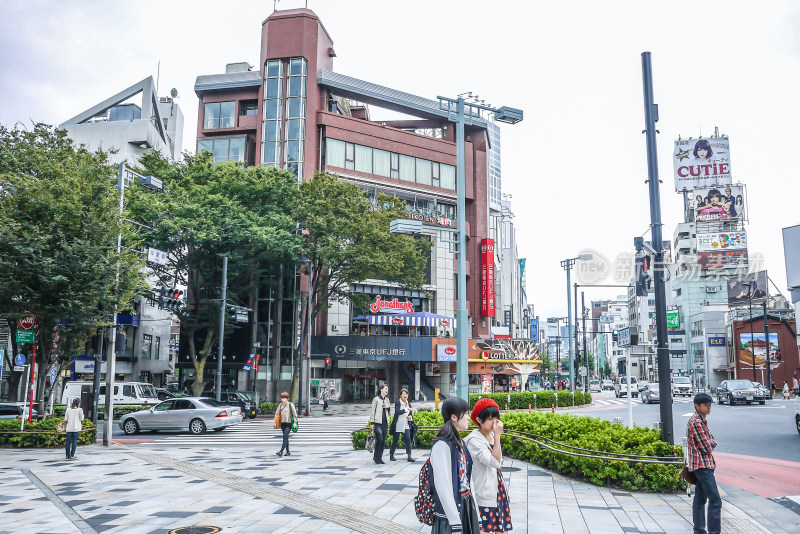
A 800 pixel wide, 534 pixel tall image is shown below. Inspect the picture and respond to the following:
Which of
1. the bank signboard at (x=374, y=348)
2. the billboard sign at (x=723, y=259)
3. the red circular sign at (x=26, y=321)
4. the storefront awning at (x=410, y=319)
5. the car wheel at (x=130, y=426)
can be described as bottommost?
the car wheel at (x=130, y=426)

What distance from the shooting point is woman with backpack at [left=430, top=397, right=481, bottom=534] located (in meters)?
4.57

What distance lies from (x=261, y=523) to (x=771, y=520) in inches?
290

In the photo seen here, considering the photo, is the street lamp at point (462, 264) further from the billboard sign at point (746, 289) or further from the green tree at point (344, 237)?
the billboard sign at point (746, 289)

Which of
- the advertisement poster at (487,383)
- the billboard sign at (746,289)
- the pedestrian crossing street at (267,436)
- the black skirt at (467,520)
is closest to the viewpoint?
the black skirt at (467,520)

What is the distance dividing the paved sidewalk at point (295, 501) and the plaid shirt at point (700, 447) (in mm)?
1195

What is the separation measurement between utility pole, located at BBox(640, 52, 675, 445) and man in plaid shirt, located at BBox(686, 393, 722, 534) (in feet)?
10.9

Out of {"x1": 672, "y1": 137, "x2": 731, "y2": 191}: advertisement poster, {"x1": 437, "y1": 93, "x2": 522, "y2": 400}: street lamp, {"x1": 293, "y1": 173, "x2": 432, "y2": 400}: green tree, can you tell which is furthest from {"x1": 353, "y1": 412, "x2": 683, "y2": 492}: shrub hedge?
{"x1": 672, "y1": 137, "x2": 731, "y2": 191}: advertisement poster

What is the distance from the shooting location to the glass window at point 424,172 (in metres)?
48.8

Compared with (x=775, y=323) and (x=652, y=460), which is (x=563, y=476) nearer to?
(x=652, y=460)

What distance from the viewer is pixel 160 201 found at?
3259 cm

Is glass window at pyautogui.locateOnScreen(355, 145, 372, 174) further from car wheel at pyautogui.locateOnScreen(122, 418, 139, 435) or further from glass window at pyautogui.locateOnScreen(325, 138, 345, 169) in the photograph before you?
car wheel at pyautogui.locateOnScreen(122, 418, 139, 435)

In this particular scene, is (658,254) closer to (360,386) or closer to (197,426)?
(197,426)

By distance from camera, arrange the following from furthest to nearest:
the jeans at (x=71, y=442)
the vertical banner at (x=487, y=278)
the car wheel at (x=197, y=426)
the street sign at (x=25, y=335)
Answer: the vertical banner at (x=487, y=278), the car wheel at (x=197, y=426), the street sign at (x=25, y=335), the jeans at (x=71, y=442)

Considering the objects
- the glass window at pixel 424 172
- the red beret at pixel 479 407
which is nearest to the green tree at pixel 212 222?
the glass window at pixel 424 172
